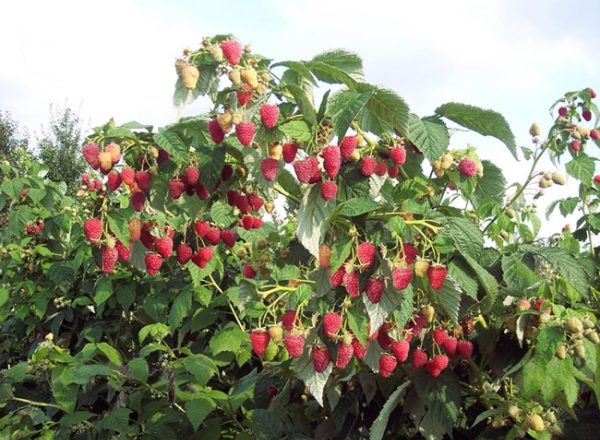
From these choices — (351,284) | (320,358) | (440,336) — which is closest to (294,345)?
(320,358)

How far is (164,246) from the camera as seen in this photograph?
2.27 meters

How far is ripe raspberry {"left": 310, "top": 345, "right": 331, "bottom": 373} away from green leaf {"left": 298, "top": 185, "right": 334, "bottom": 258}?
235 mm

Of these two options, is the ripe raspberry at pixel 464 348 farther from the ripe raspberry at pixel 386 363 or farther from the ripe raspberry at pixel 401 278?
the ripe raspberry at pixel 401 278

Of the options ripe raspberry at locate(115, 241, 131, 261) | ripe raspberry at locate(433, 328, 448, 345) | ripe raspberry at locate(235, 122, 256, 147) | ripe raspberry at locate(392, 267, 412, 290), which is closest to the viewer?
ripe raspberry at locate(392, 267, 412, 290)

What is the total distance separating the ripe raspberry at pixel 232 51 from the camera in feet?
6.17

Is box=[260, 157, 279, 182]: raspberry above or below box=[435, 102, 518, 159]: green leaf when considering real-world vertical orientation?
below

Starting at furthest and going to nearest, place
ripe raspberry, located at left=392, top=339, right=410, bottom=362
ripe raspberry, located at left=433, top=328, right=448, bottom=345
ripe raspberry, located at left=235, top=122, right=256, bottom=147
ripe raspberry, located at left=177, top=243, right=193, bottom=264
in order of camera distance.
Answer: ripe raspberry, located at left=177, top=243, right=193, bottom=264
ripe raspberry, located at left=433, top=328, right=448, bottom=345
ripe raspberry, located at left=392, top=339, right=410, bottom=362
ripe raspberry, located at left=235, top=122, right=256, bottom=147

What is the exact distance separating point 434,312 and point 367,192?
420 millimetres

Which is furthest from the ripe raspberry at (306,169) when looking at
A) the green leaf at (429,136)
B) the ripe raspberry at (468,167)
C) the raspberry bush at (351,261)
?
the ripe raspberry at (468,167)

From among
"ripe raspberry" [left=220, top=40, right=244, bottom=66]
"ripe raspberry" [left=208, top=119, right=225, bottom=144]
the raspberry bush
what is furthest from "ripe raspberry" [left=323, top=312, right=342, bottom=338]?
"ripe raspberry" [left=220, top=40, right=244, bottom=66]

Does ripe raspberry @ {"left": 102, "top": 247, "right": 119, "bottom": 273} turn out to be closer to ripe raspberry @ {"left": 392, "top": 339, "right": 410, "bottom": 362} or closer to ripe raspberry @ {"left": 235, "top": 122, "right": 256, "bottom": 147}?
ripe raspberry @ {"left": 235, "top": 122, "right": 256, "bottom": 147}

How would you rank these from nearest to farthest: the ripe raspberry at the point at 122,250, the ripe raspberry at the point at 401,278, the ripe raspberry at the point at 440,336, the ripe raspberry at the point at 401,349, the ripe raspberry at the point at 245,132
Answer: the ripe raspberry at the point at 401,278, the ripe raspberry at the point at 245,132, the ripe raspberry at the point at 401,349, the ripe raspberry at the point at 440,336, the ripe raspberry at the point at 122,250

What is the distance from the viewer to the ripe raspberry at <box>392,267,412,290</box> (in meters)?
1.67

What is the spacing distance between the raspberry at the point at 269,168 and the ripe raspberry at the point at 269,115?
9cm
